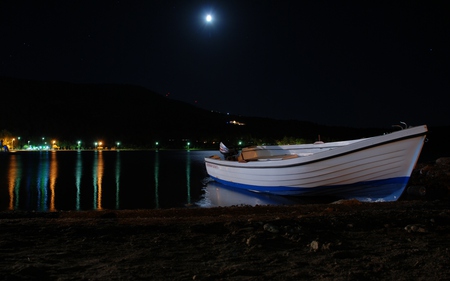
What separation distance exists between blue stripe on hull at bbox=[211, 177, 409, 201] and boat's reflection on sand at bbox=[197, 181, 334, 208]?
399 mm

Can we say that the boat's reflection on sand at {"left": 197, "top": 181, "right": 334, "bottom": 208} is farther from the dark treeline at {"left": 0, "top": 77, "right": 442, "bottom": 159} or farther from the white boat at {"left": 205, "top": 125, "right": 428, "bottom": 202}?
the dark treeline at {"left": 0, "top": 77, "right": 442, "bottom": 159}

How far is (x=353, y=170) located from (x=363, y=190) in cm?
102

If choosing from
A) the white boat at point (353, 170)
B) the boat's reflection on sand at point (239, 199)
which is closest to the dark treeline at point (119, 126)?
the boat's reflection on sand at point (239, 199)

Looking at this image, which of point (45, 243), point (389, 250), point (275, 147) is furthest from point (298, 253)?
point (275, 147)

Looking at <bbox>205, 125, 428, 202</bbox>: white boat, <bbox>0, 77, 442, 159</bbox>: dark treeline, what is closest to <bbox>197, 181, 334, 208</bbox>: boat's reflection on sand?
<bbox>205, 125, 428, 202</bbox>: white boat

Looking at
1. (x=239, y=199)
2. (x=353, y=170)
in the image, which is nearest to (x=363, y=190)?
(x=353, y=170)

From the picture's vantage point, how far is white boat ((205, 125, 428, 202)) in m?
13.6

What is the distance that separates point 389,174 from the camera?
14.1 metres

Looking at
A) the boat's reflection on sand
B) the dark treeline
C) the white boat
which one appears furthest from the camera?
the dark treeline

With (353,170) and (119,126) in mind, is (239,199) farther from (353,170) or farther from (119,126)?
(119,126)

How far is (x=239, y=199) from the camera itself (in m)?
17.8

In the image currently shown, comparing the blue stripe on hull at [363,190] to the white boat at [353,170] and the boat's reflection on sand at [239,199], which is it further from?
the boat's reflection on sand at [239,199]

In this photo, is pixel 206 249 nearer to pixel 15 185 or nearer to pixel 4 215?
pixel 4 215

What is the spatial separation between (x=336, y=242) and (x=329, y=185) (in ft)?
32.9
